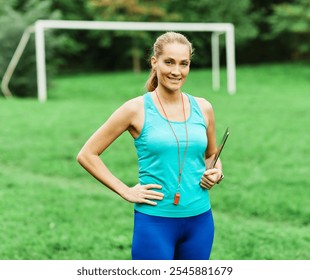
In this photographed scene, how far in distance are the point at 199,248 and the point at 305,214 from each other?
373 centimetres

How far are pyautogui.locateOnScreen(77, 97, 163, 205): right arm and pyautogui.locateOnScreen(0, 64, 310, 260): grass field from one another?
5.97 ft

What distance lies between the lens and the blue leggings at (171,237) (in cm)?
242

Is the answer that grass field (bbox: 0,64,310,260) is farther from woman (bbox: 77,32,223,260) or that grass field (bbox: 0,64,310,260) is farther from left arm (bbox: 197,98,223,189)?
woman (bbox: 77,32,223,260)

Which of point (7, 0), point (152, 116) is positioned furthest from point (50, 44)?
point (152, 116)

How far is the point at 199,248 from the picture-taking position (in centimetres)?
253

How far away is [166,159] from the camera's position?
7.80 feet

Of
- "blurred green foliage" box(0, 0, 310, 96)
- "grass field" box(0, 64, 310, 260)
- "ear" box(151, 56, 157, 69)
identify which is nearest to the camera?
"ear" box(151, 56, 157, 69)

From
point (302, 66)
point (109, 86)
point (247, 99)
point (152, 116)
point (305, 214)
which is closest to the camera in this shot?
point (152, 116)

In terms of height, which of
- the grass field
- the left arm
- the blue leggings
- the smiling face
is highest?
the smiling face

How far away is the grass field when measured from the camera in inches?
196

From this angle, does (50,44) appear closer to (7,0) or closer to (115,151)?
(115,151)

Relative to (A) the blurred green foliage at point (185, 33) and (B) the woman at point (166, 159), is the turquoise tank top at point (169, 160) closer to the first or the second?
(B) the woman at point (166, 159)

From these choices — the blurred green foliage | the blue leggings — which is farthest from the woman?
the blurred green foliage

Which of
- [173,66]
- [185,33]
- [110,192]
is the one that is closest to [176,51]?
[173,66]
